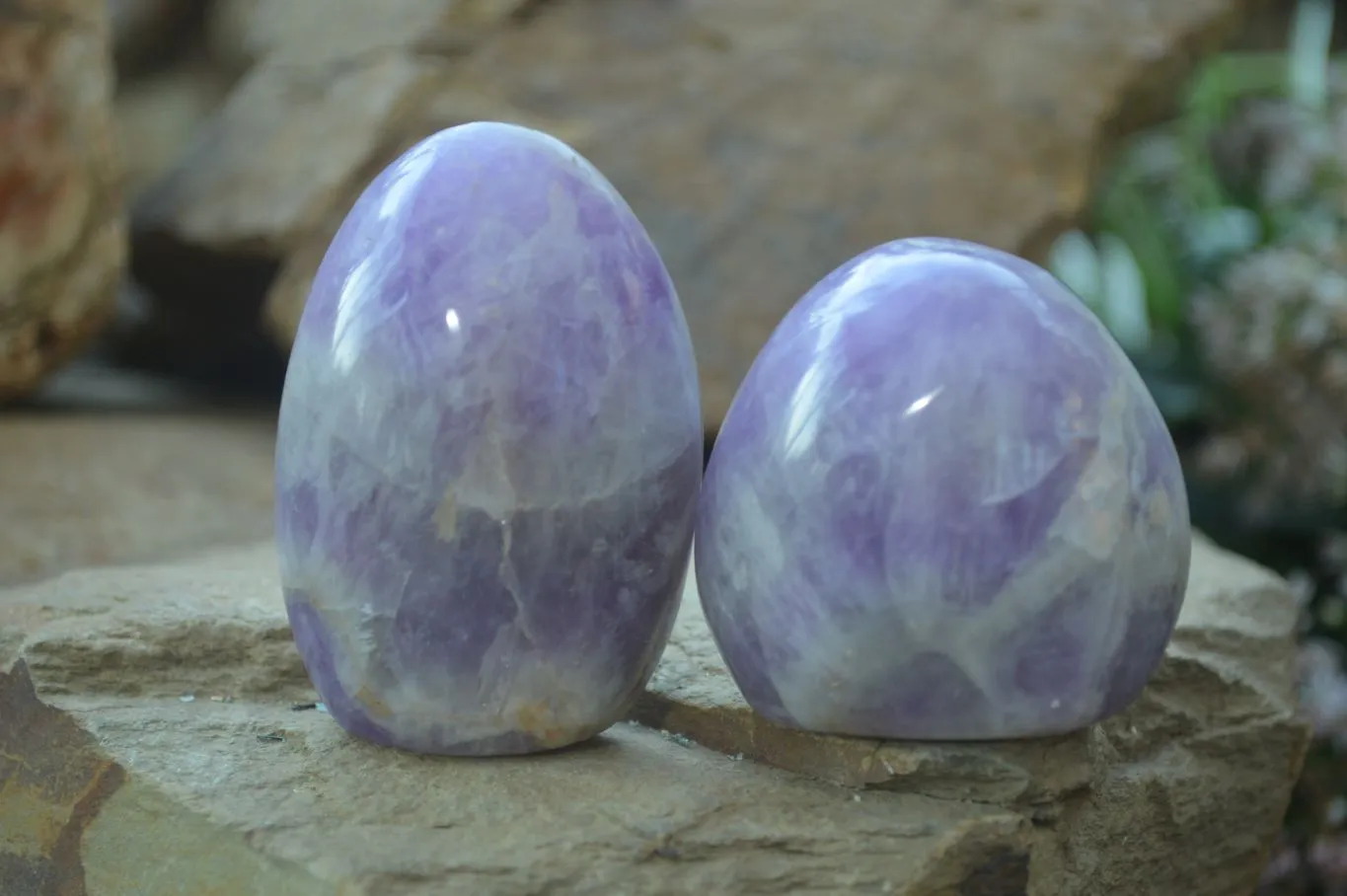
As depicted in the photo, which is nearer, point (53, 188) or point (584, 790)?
point (584, 790)

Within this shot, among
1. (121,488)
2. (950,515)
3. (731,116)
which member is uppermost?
(731,116)

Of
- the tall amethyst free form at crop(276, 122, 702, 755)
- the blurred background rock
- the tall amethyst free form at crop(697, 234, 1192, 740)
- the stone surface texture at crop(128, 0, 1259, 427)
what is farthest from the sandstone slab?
the tall amethyst free form at crop(697, 234, 1192, 740)

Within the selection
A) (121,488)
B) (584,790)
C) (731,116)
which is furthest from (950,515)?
(731,116)

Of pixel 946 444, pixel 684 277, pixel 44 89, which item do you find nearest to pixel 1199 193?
pixel 684 277

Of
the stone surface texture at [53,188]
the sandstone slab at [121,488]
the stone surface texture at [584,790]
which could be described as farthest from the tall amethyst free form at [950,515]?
the stone surface texture at [53,188]

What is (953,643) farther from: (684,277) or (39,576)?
(684,277)

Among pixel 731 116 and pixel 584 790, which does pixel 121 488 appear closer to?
pixel 731 116
